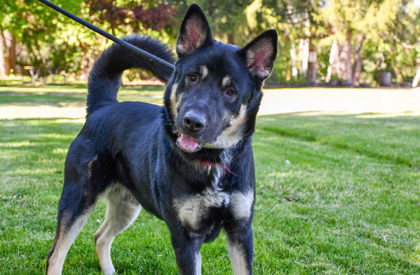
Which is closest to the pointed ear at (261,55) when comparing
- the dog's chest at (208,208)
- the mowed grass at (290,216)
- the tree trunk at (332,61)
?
the dog's chest at (208,208)

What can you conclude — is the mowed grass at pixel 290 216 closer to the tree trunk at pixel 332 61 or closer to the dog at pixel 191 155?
the dog at pixel 191 155

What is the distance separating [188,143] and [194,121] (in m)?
0.24

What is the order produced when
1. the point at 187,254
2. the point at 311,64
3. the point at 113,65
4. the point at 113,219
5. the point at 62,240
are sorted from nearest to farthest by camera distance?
the point at 187,254
the point at 62,240
the point at 113,219
the point at 113,65
the point at 311,64

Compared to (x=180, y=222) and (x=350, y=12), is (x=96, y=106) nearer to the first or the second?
(x=180, y=222)

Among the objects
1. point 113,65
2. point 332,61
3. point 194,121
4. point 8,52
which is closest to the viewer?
point 194,121

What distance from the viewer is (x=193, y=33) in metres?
3.05

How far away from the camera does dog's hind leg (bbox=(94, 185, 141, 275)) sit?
358cm

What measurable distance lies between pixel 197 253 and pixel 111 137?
1.29 metres

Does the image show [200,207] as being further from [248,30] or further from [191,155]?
[248,30]

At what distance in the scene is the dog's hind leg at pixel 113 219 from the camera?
358 centimetres

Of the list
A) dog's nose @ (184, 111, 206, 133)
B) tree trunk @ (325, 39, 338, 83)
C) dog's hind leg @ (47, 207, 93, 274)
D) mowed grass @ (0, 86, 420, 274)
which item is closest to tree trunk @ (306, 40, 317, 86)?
tree trunk @ (325, 39, 338, 83)

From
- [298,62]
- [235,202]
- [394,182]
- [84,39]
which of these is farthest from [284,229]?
[298,62]

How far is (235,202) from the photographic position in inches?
110

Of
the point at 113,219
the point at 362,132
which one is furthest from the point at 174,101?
the point at 362,132
